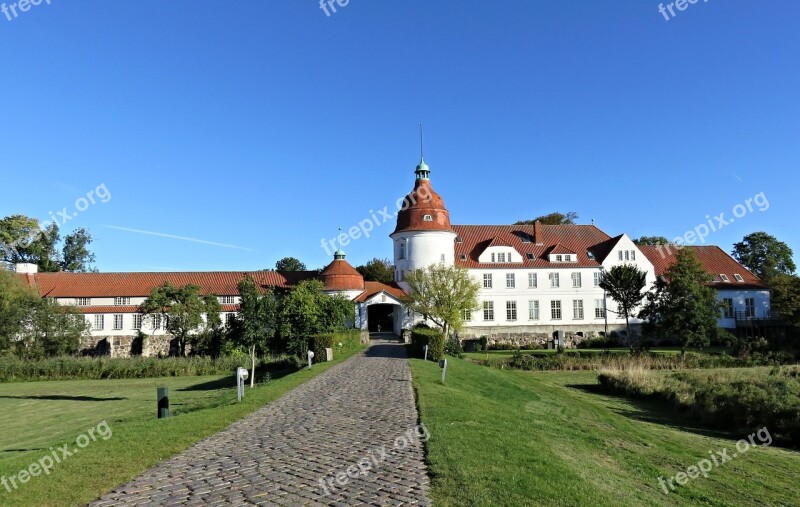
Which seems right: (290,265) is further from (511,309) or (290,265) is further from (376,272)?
(511,309)

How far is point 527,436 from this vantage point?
37.3 feet

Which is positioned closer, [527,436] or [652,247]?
[527,436]

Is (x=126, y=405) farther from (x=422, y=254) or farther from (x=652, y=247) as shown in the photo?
(x=652, y=247)

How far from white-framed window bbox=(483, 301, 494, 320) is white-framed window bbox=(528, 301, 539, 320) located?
10.5 feet

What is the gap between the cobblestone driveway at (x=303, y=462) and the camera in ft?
23.3

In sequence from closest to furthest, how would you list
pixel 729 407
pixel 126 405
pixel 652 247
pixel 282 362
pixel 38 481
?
1. pixel 38 481
2. pixel 729 407
3. pixel 126 405
4. pixel 282 362
5. pixel 652 247

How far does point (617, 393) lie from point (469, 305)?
14981mm

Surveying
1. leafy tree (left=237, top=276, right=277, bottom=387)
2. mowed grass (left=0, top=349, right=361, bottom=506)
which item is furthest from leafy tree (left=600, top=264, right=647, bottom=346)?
leafy tree (left=237, top=276, right=277, bottom=387)

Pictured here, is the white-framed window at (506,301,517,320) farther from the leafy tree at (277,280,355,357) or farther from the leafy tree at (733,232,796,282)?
the leafy tree at (733,232,796,282)

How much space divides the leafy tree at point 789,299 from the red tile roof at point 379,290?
29.0m

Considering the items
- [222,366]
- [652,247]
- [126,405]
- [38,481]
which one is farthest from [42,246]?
[38,481]

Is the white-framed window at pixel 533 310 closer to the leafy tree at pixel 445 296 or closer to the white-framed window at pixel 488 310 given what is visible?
the white-framed window at pixel 488 310

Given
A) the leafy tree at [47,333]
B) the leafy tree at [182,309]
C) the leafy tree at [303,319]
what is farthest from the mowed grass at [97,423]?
the leafy tree at [182,309]

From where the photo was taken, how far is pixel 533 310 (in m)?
50.3
